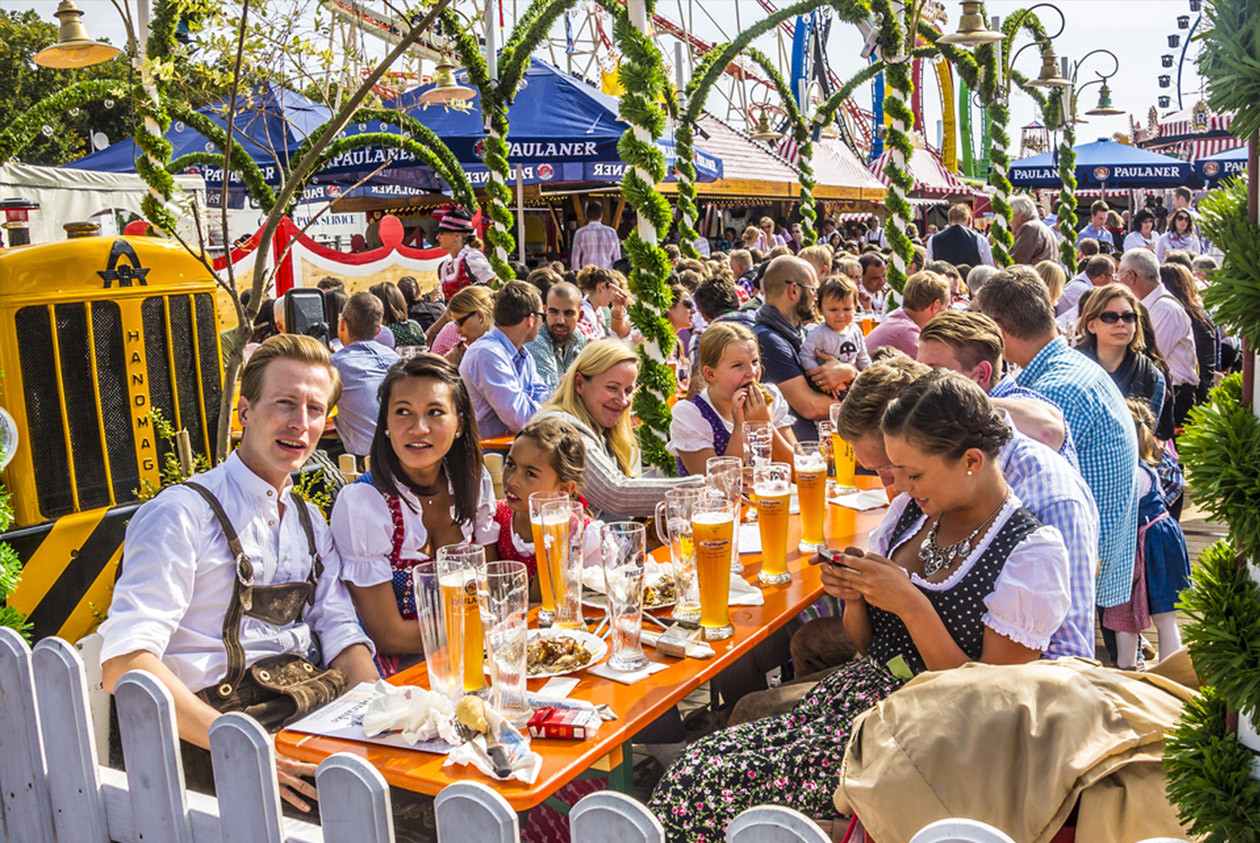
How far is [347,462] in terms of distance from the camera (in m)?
4.20

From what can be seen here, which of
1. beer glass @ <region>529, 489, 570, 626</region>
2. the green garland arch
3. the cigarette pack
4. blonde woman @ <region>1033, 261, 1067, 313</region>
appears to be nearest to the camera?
the cigarette pack

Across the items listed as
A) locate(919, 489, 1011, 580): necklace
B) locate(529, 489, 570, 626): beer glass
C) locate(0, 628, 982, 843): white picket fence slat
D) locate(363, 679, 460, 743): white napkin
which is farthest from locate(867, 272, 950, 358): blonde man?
locate(0, 628, 982, 843): white picket fence slat

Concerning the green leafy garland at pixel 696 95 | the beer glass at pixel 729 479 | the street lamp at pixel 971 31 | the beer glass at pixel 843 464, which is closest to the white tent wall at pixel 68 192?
the green leafy garland at pixel 696 95

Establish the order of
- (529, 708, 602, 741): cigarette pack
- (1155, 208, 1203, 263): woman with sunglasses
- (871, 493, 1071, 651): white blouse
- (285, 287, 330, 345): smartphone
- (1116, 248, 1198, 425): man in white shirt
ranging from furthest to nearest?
1. (1155, 208, 1203, 263): woman with sunglasses
2. (1116, 248, 1198, 425): man in white shirt
3. (285, 287, 330, 345): smartphone
4. (871, 493, 1071, 651): white blouse
5. (529, 708, 602, 741): cigarette pack

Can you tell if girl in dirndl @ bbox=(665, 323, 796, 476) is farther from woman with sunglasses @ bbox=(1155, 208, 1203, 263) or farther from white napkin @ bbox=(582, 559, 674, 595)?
woman with sunglasses @ bbox=(1155, 208, 1203, 263)

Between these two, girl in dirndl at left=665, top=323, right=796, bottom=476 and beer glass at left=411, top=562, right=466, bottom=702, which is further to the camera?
girl in dirndl at left=665, top=323, right=796, bottom=476

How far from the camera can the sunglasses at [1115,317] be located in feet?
15.2

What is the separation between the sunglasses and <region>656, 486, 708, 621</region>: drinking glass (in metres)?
3.11

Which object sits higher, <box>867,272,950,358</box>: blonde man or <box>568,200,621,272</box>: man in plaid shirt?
<box>568,200,621,272</box>: man in plaid shirt

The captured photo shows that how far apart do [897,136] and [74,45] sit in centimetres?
555

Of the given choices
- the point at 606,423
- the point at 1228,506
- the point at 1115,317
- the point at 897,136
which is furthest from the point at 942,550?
the point at 897,136

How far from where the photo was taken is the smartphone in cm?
540

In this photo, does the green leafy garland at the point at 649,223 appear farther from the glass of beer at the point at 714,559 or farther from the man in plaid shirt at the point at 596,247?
the man in plaid shirt at the point at 596,247

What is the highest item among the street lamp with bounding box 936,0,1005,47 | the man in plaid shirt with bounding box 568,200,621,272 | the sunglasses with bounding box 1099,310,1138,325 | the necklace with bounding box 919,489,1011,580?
the street lamp with bounding box 936,0,1005,47
